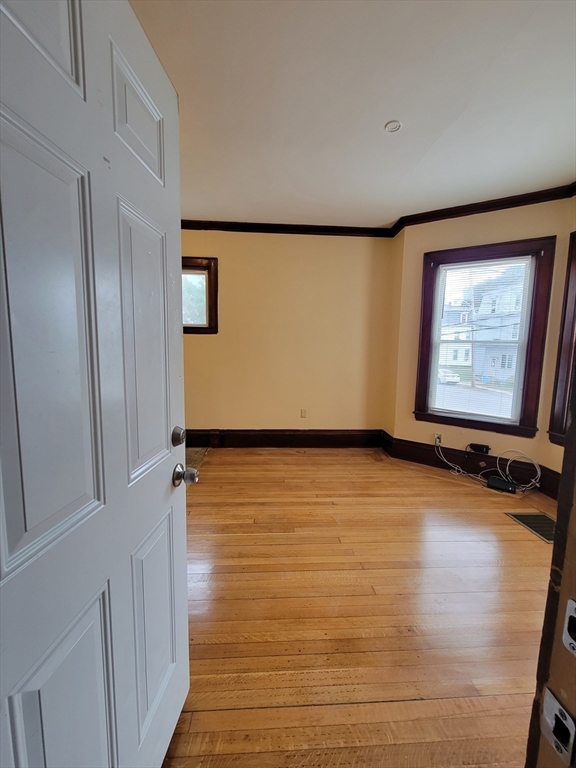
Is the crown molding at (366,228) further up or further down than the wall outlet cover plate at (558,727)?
further up

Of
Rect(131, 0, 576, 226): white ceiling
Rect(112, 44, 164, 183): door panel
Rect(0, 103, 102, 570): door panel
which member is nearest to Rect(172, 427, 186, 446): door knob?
Rect(0, 103, 102, 570): door panel

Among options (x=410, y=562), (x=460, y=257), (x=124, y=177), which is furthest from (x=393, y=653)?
(x=460, y=257)

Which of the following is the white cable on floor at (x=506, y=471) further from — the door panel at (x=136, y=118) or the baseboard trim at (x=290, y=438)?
the door panel at (x=136, y=118)

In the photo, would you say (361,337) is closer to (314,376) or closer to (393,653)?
(314,376)

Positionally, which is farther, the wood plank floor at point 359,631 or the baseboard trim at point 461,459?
the baseboard trim at point 461,459

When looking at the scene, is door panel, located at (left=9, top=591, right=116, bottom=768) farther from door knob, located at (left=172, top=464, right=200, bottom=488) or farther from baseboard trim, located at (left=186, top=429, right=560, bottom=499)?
baseboard trim, located at (left=186, top=429, right=560, bottom=499)

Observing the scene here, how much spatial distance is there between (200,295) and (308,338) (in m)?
1.40

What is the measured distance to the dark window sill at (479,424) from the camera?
2955 mm

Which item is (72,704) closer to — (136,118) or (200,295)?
(136,118)

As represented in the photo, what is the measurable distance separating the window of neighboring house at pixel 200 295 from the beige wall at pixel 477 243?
218 centimetres

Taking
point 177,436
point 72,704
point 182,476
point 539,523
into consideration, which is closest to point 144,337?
point 177,436

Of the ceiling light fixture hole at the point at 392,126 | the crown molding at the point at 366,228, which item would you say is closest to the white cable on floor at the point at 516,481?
the crown molding at the point at 366,228

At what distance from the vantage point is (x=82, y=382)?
0.57m

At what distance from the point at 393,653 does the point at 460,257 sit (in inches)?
129
